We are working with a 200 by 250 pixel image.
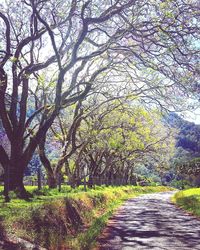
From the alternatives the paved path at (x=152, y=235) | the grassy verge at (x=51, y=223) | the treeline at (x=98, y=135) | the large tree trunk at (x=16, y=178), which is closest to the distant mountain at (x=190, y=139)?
the treeline at (x=98, y=135)

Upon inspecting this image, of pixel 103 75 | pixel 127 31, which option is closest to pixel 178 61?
pixel 127 31

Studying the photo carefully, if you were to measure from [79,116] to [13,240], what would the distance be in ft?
55.2

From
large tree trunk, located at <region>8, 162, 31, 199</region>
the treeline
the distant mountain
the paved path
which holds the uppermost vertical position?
the distant mountain

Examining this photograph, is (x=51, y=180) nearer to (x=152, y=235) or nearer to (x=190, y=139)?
(x=152, y=235)

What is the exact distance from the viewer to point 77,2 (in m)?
14.3

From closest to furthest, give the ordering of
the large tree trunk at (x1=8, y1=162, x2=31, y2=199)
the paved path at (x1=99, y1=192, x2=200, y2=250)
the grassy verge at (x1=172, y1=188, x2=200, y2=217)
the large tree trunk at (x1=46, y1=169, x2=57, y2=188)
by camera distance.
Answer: the paved path at (x1=99, y1=192, x2=200, y2=250) → the large tree trunk at (x1=8, y1=162, x2=31, y2=199) → the grassy verge at (x1=172, y1=188, x2=200, y2=217) → the large tree trunk at (x1=46, y1=169, x2=57, y2=188)

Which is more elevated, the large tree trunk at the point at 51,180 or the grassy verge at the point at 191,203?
the large tree trunk at the point at 51,180

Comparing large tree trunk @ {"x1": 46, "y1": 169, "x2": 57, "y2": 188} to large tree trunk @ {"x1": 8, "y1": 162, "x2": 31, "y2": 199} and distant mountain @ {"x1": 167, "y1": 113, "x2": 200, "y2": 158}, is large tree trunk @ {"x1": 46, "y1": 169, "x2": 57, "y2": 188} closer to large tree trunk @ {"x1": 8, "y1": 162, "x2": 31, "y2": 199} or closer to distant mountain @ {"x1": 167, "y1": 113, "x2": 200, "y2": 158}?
large tree trunk @ {"x1": 8, "y1": 162, "x2": 31, "y2": 199}

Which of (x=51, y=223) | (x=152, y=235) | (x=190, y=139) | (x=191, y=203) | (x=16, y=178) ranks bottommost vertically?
(x=152, y=235)

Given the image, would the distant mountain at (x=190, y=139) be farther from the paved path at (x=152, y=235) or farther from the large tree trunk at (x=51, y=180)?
the paved path at (x=152, y=235)

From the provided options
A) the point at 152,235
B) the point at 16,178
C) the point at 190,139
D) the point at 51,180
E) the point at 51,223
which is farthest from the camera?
the point at 190,139

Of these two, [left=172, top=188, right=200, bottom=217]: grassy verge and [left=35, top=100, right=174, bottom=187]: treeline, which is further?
[left=35, top=100, right=174, bottom=187]: treeline

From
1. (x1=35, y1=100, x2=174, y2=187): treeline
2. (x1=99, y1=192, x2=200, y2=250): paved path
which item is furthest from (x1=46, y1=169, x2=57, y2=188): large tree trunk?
(x1=99, y1=192, x2=200, y2=250): paved path

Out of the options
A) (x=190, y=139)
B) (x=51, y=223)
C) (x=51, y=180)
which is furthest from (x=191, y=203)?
(x=190, y=139)
